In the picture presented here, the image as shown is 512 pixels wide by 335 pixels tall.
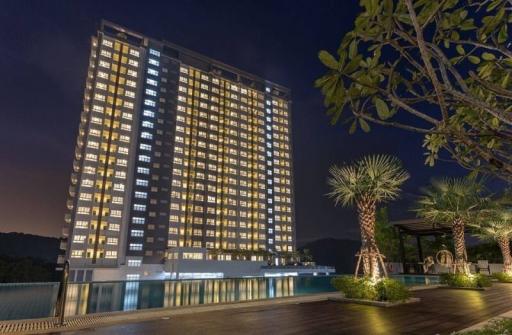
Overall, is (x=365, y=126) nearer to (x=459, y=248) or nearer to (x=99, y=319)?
(x=99, y=319)

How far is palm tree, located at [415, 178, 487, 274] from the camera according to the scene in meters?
19.5

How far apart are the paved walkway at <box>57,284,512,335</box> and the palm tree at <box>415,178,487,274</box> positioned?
30.7ft

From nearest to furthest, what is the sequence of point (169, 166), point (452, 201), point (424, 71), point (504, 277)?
point (424, 71) → point (452, 201) → point (504, 277) → point (169, 166)

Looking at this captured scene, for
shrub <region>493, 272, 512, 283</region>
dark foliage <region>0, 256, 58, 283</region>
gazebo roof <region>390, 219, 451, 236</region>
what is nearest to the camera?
shrub <region>493, 272, 512, 283</region>

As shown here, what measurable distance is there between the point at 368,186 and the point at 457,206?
389 inches

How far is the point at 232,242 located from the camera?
77.6m

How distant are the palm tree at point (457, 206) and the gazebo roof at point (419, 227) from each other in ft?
23.2

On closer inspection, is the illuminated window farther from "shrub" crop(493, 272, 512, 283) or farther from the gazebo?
"shrub" crop(493, 272, 512, 283)

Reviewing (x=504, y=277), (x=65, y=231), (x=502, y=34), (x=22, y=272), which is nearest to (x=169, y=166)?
(x=65, y=231)

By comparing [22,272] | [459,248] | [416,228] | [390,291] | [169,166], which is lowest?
[22,272]

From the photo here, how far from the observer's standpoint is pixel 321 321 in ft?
27.3

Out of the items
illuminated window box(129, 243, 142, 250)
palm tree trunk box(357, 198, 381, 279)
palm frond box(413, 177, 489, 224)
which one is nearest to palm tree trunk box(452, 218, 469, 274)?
palm frond box(413, 177, 489, 224)

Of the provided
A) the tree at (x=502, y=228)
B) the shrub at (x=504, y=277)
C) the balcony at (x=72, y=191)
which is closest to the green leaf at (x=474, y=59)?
the tree at (x=502, y=228)

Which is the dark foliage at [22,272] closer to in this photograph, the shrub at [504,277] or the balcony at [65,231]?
the balcony at [65,231]
